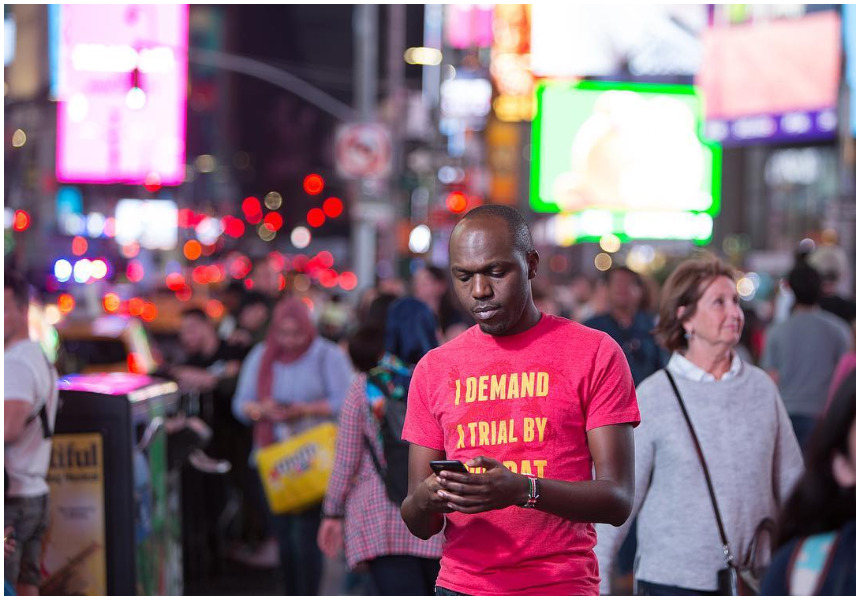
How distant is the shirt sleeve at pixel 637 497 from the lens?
15.5 ft

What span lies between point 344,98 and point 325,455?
9600 centimetres

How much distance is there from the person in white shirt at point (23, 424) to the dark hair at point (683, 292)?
8.86 feet

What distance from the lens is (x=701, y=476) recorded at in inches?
189

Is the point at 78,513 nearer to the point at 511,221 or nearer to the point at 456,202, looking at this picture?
the point at 511,221

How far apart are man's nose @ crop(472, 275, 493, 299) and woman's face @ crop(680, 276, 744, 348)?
5.64 ft

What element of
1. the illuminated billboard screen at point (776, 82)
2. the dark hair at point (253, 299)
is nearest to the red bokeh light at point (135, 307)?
the illuminated billboard screen at point (776, 82)

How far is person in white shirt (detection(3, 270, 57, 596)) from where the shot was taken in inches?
216

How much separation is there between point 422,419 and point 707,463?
1458 mm

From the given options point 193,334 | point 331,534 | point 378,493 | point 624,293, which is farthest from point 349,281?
point 378,493

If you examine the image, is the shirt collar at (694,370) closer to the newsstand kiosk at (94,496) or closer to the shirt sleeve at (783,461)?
the shirt sleeve at (783,461)

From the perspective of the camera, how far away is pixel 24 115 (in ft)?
157

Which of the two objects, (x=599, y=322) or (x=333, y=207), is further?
(x=333, y=207)

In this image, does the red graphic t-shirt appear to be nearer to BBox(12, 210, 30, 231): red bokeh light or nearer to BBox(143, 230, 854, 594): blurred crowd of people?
BBox(143, 230, 854, 594): blurred crowd of people

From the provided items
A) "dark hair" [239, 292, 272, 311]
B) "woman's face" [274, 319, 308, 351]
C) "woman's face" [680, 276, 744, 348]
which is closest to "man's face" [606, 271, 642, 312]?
"woman's face" [274, 319, 308, 351]
